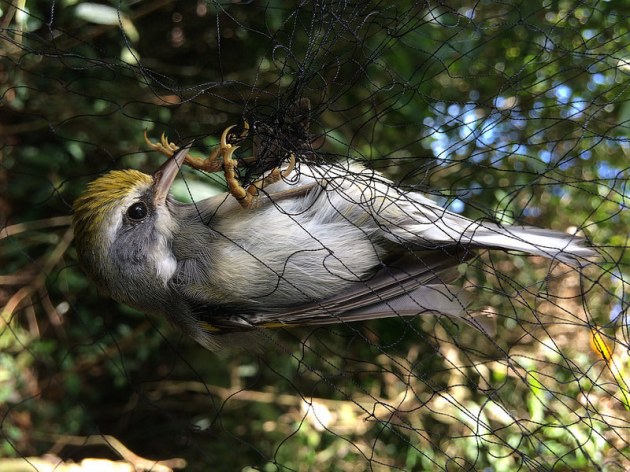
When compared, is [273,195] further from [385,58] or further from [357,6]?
[385,58]

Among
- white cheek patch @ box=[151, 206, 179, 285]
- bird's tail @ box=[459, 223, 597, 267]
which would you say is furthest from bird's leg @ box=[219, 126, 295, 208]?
bird's tail @ box=[459, 223, 597, 267]

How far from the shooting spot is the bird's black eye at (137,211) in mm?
2471

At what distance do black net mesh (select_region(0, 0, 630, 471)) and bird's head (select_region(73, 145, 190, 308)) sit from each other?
1.71 feet

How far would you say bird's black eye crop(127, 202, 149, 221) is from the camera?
2471mm

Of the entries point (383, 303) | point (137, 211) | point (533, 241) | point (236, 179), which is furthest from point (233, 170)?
point (533, 241)

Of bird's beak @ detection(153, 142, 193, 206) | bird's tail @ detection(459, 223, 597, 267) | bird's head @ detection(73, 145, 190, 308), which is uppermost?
bird's tail @ detection(459, 223, 597, 267)

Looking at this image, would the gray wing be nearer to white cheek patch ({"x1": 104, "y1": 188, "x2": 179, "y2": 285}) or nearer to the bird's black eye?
white cheek patch ({"x1": 104, "y1": 188, "x2": 179, "y2": 285})

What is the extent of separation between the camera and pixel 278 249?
247 cm

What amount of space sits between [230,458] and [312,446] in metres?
0.62

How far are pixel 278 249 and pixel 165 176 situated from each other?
48 cm

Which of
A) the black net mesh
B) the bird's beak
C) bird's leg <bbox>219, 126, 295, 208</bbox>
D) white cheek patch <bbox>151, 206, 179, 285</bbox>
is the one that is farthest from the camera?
the black net mesh

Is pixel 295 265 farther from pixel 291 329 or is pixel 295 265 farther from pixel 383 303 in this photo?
pixel 291 329

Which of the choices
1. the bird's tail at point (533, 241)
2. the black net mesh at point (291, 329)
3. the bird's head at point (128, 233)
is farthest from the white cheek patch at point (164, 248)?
the bird's tail at point (533, 241)

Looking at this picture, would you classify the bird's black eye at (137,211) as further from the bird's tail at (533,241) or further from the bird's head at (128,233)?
the bird's tail at (533,241)
